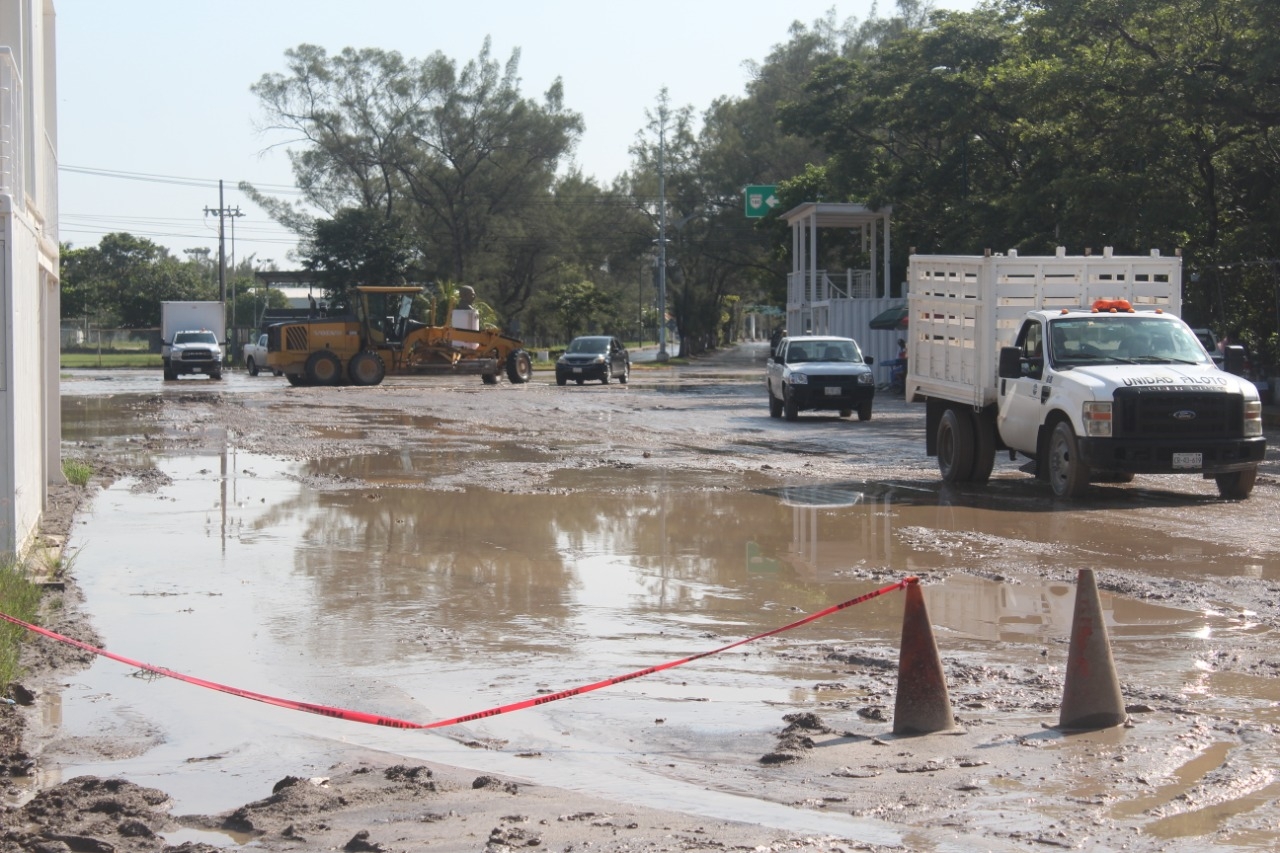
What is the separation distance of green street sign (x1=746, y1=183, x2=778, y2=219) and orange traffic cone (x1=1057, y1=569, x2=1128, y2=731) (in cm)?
5968

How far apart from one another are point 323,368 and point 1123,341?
32287mm

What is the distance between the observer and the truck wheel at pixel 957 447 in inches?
675

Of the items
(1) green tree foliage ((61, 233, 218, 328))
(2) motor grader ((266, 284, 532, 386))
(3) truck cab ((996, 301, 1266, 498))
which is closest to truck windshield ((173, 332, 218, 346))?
(2) motor grader ((266, 284, 532, 386))

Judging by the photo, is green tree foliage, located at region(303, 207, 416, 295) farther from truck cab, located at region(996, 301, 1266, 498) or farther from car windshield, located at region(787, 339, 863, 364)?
truck cab, located at region(996, 301, 1266, 498)

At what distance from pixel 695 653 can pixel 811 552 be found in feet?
12.8

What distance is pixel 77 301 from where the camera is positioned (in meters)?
97.4

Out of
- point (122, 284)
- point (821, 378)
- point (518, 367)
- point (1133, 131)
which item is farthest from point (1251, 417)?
point (122, 284)

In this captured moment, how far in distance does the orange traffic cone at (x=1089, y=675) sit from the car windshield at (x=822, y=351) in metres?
22.7

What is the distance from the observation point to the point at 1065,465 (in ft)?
50.2

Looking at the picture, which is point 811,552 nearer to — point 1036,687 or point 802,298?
point 1036,687

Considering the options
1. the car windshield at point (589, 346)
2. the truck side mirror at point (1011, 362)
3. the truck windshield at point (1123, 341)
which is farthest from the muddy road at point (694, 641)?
the car windshield at point (589, 346)

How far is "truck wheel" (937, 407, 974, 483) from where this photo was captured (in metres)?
17.1

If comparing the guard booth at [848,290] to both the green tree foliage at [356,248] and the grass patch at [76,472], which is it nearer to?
the green tree foliage at [356,248]

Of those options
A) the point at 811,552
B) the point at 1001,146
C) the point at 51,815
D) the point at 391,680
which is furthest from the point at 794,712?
the point at 1001,146
